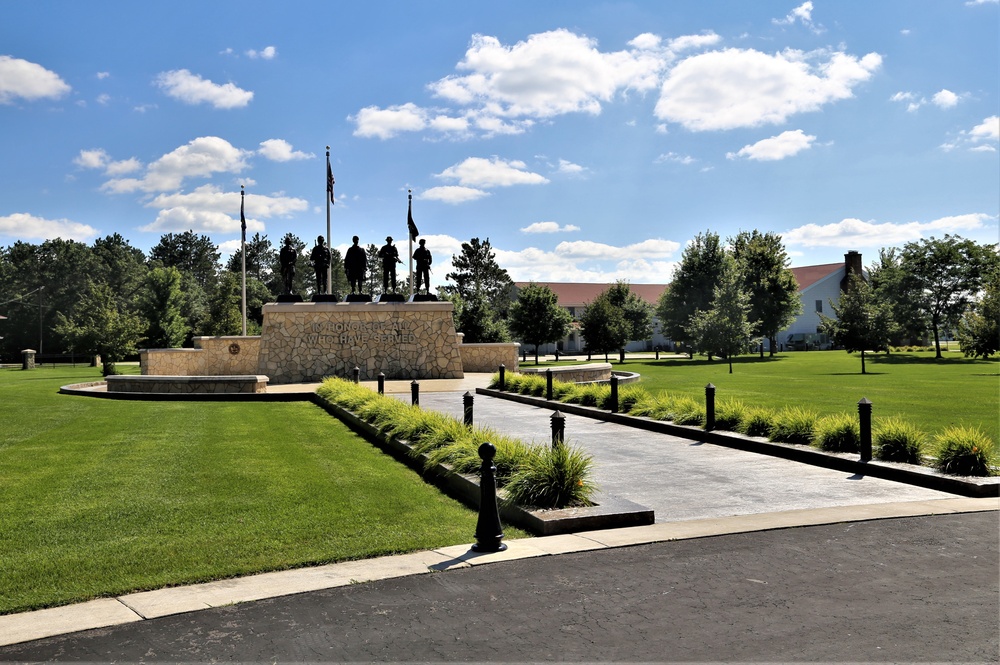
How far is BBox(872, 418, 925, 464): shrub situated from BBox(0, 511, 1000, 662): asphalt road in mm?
3934

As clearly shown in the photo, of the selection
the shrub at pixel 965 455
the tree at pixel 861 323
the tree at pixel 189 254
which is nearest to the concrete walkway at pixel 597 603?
the shrub at pixel 965 455

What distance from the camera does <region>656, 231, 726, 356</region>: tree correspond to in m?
59.0

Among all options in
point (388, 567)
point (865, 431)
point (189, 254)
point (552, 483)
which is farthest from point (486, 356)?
point (189, 254)

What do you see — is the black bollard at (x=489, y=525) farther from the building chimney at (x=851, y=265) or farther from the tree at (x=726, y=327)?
the building chimney at (x=851, y=265)

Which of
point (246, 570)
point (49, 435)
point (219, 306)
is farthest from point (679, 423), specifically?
point (219, 306)

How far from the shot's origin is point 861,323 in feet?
135

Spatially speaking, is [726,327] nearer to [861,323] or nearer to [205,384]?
[861,323]

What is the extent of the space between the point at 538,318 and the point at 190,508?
44453 millimetres

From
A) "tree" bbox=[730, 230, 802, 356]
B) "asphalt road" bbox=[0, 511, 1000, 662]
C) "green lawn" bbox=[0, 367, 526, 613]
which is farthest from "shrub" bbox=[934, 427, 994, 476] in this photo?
"tree" bbox=[730, 230, 802, 356]

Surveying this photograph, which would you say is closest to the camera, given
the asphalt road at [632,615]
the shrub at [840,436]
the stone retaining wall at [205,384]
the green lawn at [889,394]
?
the asphalt road at [632,615]

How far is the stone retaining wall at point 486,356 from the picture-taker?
33781 mm

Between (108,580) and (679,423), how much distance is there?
10721 millimetres

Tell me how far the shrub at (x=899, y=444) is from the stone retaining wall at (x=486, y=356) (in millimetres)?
23670

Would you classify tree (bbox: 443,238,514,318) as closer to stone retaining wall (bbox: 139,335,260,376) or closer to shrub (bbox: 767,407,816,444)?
stone retaining wall (bbox: 139,335,260,376)
